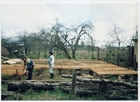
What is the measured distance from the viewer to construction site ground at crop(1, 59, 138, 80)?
366 cm

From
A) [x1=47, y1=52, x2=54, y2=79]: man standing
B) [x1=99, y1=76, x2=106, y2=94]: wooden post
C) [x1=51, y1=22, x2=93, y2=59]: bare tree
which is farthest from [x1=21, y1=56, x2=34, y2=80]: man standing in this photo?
[x1=99, y1=76, x2=106, y2=94]: wooden post

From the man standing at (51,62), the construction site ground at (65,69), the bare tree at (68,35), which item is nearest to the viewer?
the construction site ground at (65,69)

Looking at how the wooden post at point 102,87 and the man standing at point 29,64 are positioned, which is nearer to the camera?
the wooden post at point 102,87

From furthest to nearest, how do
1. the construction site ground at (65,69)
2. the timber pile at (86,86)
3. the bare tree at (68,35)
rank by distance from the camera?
the bare tree at (68,35), the construction site ground at (65,69), the timber pile at (86,86)

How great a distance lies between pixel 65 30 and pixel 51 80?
1.88 meters

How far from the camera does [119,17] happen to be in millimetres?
3750

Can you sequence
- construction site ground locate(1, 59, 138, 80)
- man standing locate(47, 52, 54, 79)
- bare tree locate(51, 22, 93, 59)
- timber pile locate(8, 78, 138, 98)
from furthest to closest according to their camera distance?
1. bare tree locate(51, 22, 93, 59)
2. man standing locate(47, 52, 54, 79)
3. construction site ground locate(1, 59, 138, 80)
4. timber pile locate(8, 78, 138, 98)

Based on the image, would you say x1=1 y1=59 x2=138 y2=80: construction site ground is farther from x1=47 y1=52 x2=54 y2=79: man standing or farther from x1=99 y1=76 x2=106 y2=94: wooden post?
x1=99 y1=76 x2=106 y2=94: wooden post

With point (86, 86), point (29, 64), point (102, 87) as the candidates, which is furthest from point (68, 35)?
point (102, 87)

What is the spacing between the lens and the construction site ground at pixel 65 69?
3.66m

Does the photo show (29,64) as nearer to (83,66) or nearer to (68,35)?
(68,35)

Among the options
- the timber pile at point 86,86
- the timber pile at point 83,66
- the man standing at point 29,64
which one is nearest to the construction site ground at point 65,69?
the timber pile at point 83,66

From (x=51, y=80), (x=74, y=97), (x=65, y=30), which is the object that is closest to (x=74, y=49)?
(x=65, y=30)

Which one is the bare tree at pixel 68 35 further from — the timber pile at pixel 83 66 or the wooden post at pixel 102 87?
the wooden post at pixel 102 87
